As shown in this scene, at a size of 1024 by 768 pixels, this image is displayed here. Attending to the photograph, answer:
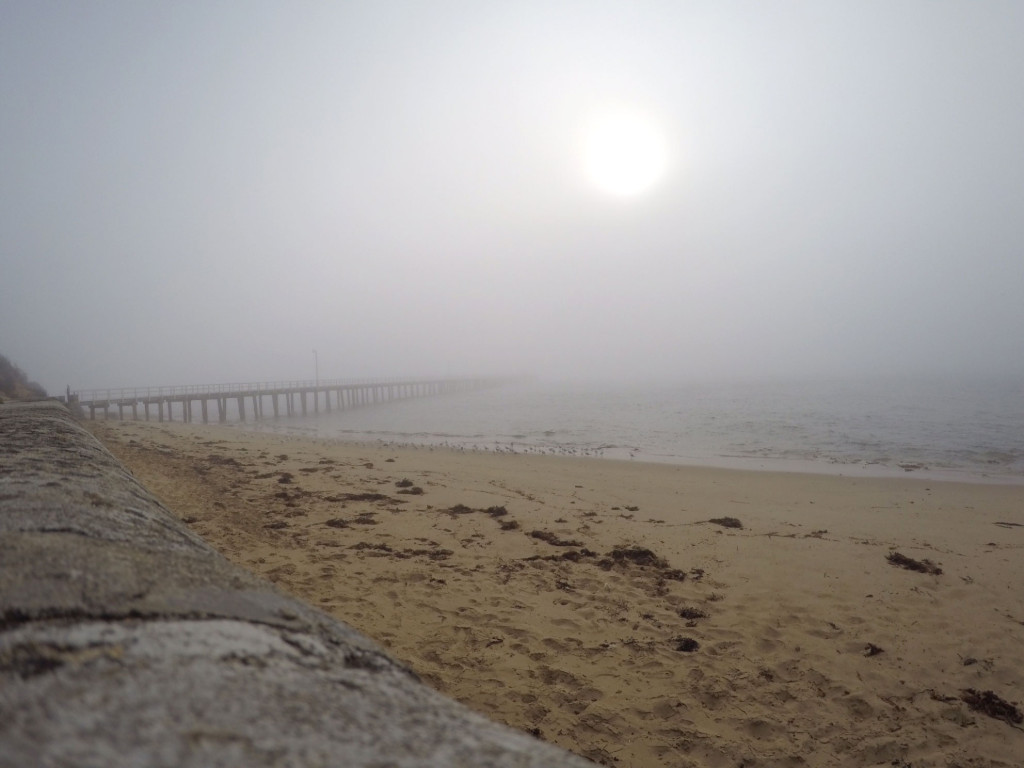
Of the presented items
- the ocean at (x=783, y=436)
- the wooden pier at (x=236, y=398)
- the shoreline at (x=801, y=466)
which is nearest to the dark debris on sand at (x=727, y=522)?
the shoreline at (x=801, y=466)

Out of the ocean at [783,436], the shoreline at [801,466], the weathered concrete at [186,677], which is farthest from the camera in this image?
the ocean at [783,436]

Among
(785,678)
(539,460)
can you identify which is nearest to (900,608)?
(785,678)

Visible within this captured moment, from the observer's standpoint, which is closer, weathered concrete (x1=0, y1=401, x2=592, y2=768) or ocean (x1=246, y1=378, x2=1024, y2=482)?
weathered concrete (x1=0, y1=401, x2=592, y2=768)

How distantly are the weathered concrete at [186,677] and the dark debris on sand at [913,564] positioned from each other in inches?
264

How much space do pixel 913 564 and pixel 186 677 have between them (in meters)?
7.43

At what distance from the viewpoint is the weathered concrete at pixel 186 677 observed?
30.9 inches

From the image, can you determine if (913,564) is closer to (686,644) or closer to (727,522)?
(727,522)

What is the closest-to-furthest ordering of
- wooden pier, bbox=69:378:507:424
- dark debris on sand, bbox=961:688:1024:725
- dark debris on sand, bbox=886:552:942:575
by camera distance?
1. dark debris on sand, bbox=961:688:1024:725
2. dark debris on sand, bbox=886:552:942:575
3. wooden pier, bbox=69:378:507:424

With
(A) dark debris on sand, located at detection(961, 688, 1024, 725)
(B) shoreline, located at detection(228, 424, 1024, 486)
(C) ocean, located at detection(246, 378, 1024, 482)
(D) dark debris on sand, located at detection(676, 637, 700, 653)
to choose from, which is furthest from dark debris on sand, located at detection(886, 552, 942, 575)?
(C) ocean, located at detection(246, 378, 1024, 482)

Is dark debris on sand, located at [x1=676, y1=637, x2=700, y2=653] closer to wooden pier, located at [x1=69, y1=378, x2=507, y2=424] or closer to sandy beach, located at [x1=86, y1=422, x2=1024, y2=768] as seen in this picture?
sandy beach, located at [x1=86, y1=422, x2=1024, y2=768]

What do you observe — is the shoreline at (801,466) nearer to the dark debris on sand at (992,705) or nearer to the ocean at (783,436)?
the ocean at (783,436)

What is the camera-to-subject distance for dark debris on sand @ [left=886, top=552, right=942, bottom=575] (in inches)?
233

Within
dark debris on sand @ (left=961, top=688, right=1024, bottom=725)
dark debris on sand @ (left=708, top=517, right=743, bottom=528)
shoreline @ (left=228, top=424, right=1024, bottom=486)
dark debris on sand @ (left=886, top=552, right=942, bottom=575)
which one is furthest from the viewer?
shoreline @ (left=228, top=424, right=1024, bottom=486)

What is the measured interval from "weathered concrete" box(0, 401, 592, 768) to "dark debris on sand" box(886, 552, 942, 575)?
670cm
